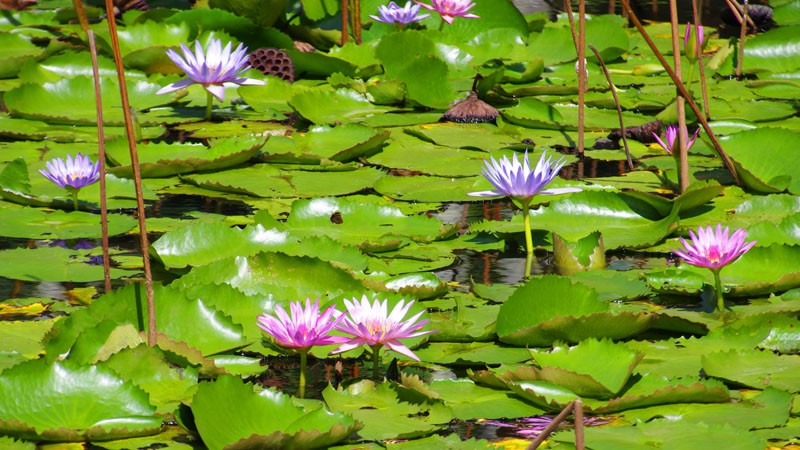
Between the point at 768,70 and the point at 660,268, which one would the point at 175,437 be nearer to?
the point at 660,268

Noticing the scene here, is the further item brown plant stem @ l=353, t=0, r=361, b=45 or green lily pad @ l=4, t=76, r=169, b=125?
brown plant stem @ l=353, t=0, r=361, b=45

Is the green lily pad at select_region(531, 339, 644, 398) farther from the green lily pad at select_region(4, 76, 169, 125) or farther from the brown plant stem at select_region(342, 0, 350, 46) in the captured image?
the brown plant stem at select_region(342, 0, 350, 46)

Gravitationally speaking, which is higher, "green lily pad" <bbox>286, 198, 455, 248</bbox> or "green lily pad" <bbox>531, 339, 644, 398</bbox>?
"green lily pad" <bbox>286, 198, 455, 248</bbox>

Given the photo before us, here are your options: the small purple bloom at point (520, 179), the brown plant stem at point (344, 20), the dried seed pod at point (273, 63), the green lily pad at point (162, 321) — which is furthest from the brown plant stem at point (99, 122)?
the brown plant stem at point (344, 20)

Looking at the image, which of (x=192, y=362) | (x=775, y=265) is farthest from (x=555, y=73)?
(x=192, y=362)

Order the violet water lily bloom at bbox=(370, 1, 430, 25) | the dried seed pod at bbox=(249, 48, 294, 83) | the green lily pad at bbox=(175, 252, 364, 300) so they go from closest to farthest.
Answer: the green lily pad at bbox=(175, 252, 364, 300)
the dried seed pod at bbox=(249, 48, 294, 83)
the violet water lily bloom at bbox=(370, 1, 430, 25)

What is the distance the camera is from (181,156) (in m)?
3.19

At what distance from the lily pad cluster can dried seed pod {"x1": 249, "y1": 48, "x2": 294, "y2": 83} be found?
65mm

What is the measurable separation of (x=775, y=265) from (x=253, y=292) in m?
1.03

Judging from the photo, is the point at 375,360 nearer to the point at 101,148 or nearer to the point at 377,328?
the point at 377,328

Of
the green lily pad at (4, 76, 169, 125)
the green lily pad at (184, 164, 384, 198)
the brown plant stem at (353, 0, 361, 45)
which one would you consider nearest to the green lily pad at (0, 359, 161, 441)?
the green lily pad at (184, 164, 384, 198)

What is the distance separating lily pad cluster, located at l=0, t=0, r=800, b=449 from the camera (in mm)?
1585

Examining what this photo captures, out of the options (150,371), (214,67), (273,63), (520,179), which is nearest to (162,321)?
(150,371)

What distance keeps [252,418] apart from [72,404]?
271mm
